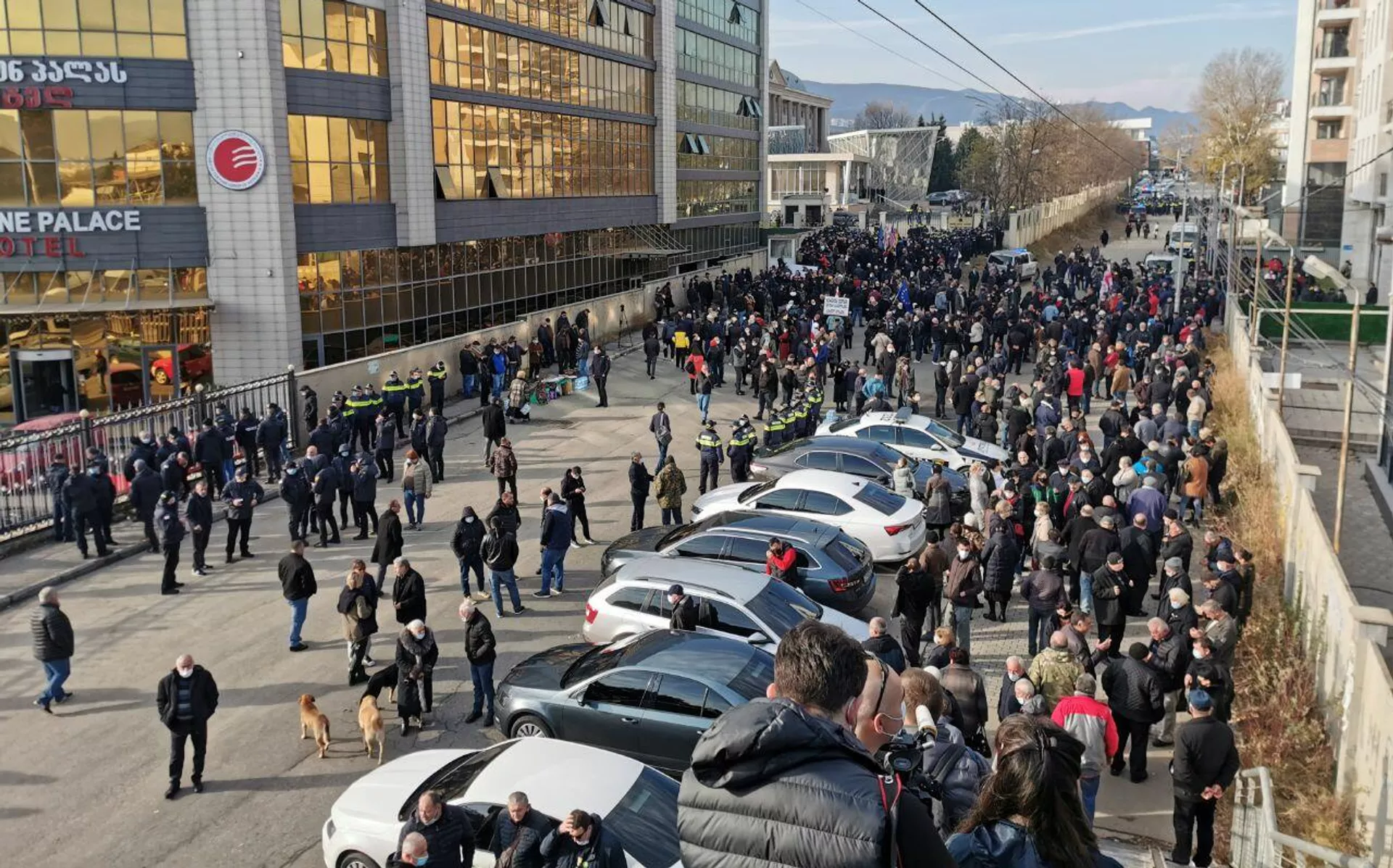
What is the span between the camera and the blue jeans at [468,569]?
15.9 m

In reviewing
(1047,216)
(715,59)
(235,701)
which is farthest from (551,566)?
(1047,216)

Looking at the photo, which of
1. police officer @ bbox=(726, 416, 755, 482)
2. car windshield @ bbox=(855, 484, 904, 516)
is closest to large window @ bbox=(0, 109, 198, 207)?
police officer @ bbox=(726, 416, 755, 482)

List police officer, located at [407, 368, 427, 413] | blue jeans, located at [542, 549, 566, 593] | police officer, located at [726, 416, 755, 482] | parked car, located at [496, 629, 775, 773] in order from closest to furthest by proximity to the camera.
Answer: parked car, located at [496, 629, 775, 773] → blue jeans, located at [542, 549, 566, 593] → police officer, located at [726, 416, 755, 482] → police officer, located at [407, 368, 427, 413]

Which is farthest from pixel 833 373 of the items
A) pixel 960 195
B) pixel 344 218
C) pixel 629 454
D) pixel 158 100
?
pixel 960 195

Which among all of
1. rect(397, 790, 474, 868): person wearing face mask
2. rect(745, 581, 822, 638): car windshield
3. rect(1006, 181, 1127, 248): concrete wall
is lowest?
rect(745, 581, 822, 638): car windshield

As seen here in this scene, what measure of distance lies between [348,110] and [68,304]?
31.1 ft

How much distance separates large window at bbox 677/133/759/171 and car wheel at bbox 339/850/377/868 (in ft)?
176

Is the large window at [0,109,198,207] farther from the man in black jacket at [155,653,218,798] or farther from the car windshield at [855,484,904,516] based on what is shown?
the man in black jacket at [155,653,218,798]

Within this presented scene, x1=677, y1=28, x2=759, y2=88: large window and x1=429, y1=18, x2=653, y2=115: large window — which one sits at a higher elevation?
x1=677, y1=28, x2=759, y2=88: large window

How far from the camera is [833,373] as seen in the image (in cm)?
3022

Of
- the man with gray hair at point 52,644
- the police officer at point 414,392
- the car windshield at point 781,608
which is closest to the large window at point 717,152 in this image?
the police officer at point 414,392

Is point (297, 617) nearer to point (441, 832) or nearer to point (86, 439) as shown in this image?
point (441, 832)

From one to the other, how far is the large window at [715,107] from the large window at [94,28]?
33.2 meters

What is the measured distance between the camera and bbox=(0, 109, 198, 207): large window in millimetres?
29734
